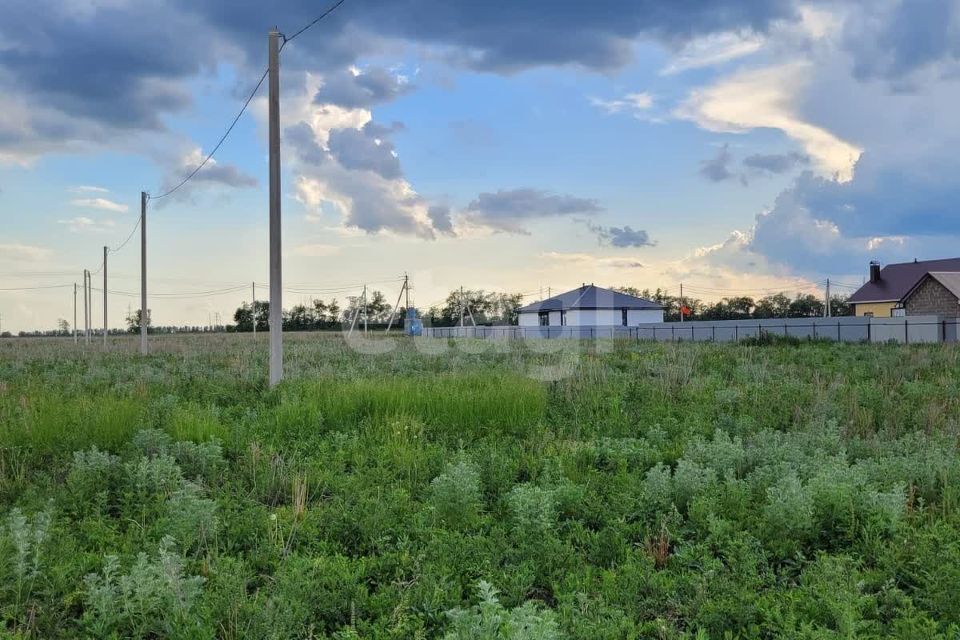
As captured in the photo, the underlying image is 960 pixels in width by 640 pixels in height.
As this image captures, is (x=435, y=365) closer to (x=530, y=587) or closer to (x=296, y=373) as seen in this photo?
(x=296, y=373)

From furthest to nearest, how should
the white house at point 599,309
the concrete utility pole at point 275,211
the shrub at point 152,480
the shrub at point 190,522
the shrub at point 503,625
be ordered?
the white house at point 599,309
the concrete utility pole at point 275,211
the shrub at point 152,480
the shrub at point 190,522
the shrub at point 503,625

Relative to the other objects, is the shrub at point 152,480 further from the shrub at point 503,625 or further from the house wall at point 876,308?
the house wall at point 876,308

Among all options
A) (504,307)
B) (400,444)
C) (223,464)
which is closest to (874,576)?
(400,444)

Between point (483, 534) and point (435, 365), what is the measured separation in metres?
10.9

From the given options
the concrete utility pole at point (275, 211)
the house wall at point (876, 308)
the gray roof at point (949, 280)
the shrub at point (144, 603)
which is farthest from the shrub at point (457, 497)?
the house wall at point (876, 308)

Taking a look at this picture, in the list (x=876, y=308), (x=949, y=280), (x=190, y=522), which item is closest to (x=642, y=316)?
(x=876, y=308)

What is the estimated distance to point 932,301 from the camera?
1759 inches

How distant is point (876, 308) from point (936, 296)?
403 inches

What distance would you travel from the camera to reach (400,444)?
6.96 metres

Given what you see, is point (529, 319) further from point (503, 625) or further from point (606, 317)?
point (503, 625)

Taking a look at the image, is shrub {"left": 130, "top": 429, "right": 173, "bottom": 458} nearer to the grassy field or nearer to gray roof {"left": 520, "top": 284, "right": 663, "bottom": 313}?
the grassy field

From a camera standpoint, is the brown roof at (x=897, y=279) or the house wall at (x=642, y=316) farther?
the house wall at (x=642, y=316)

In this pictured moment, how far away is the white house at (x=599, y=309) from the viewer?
6388 centimetres

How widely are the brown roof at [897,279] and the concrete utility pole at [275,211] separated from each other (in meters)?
54.1
